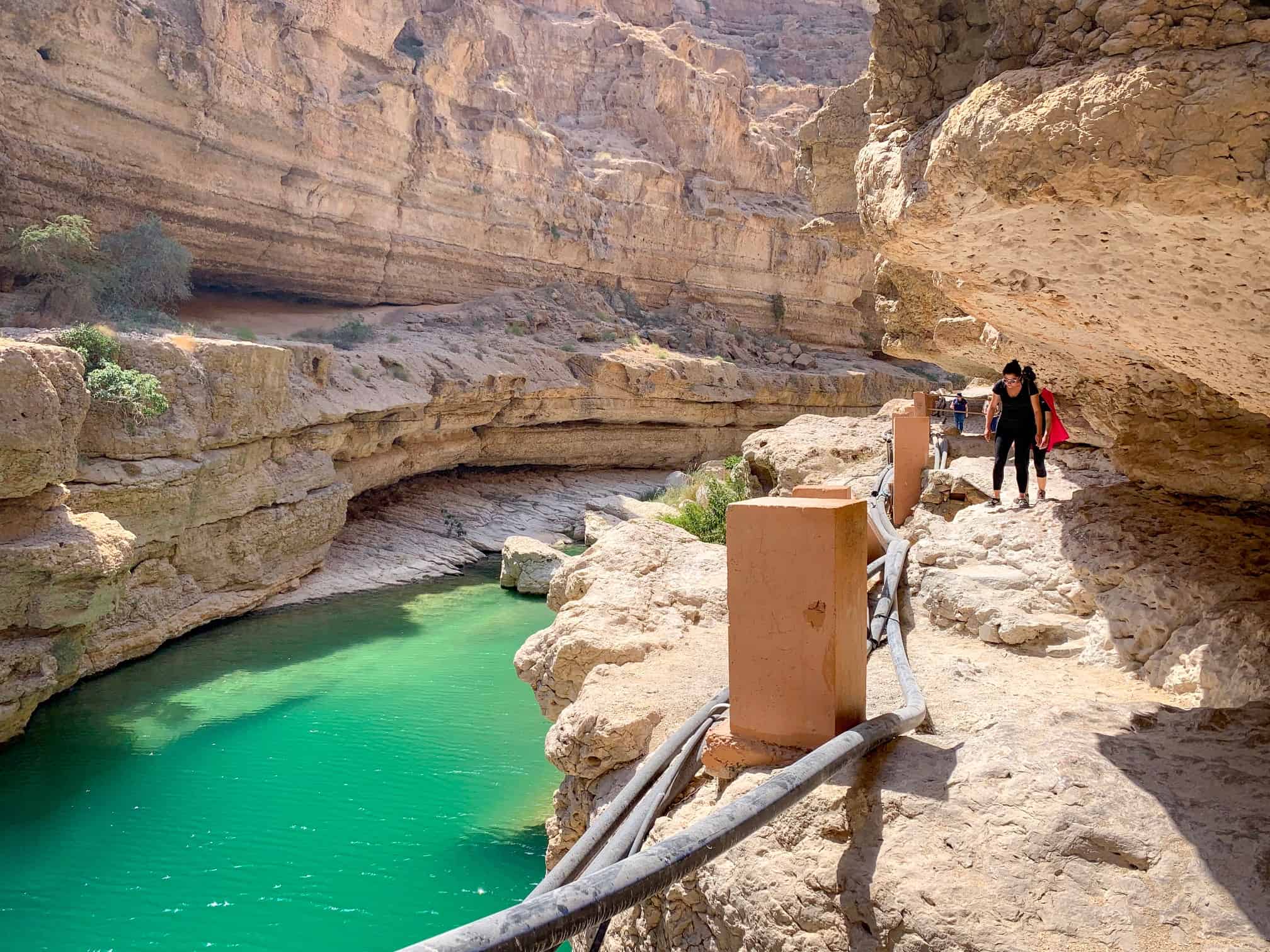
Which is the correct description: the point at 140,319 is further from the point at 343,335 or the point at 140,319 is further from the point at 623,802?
the point at 623,802

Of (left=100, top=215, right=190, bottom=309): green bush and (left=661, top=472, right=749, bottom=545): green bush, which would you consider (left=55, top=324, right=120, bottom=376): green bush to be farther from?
(left=661, top=472, right=749, bottom=545): green bush

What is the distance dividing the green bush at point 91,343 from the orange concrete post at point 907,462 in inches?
469

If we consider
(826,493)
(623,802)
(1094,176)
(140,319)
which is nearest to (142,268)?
(140,319)

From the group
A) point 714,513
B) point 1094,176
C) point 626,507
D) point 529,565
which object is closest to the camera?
point 1094,176

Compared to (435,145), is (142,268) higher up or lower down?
lower down

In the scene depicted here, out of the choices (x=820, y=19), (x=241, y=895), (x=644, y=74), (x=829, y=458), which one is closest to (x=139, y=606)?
(x=241, y=895)

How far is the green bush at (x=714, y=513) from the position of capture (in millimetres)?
14023

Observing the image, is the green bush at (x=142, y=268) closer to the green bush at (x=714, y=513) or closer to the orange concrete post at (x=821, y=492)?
the green bush at (x=714, y=513)

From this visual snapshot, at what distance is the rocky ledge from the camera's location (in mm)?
2643

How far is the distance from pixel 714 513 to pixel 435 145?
16.9 metres

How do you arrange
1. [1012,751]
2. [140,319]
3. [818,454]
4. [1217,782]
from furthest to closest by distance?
[140,319]
[818,454]
[1012,751]
[1217,782]

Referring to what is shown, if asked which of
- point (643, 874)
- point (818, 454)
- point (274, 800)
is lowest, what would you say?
point (274, 800)

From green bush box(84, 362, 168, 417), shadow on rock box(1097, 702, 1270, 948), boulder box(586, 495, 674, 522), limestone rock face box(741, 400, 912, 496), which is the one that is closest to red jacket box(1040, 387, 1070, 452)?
limestone rock face box(741, 400, 912, 496)

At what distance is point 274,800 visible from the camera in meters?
9.12
